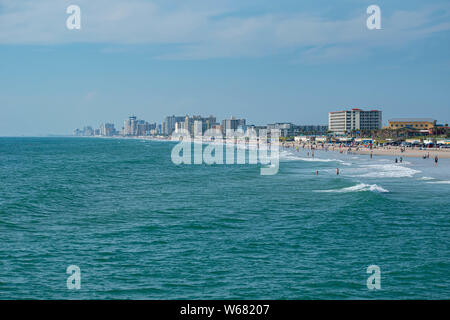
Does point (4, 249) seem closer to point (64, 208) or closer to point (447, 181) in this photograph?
point (64, 208)

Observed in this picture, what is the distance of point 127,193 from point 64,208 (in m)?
10.1

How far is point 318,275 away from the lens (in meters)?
18.0

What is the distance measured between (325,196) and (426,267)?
2116cm

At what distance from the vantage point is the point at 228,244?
74.3ft

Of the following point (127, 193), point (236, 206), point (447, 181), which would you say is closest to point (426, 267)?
point (236, 206)

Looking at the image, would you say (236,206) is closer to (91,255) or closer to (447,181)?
(91,255)

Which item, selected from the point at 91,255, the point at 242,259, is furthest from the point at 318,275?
the point at 91,255

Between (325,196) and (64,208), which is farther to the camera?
(325,196)

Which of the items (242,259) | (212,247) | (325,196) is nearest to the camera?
(242,259)

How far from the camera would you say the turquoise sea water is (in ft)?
55.1

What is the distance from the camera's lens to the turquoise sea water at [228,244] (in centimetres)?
1678

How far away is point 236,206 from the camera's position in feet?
115
